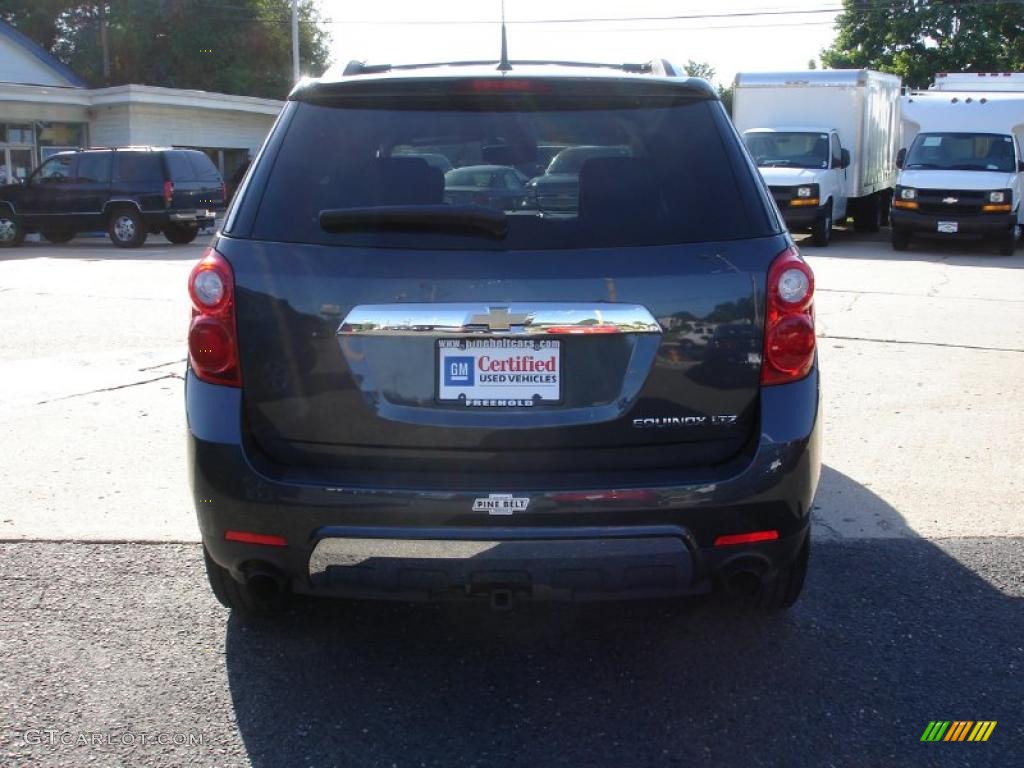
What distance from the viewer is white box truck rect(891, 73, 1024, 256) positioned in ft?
61.6

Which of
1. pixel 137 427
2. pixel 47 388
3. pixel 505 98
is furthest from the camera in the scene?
pixel 47 388

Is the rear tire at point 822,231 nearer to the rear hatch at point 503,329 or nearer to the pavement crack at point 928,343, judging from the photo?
the pavement crack at point 928,343

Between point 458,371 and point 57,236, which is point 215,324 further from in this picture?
point 57,236

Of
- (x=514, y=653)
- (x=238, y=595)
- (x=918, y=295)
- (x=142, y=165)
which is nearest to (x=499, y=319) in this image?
(x=514, y=653)

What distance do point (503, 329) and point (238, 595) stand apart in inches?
54.3

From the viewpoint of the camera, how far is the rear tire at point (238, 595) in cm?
358

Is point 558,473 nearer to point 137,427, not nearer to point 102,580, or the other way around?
point 102,580

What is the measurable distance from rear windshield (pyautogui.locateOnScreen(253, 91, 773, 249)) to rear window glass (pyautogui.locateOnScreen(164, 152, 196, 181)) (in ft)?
63.9

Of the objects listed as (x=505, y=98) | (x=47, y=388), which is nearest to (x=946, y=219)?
(x=47, y=388)

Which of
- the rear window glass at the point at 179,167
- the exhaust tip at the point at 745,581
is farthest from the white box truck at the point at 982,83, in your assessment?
the exhaust tip at the point at 745,581

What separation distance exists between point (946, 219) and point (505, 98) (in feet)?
57.5

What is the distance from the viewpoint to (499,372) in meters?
3.03

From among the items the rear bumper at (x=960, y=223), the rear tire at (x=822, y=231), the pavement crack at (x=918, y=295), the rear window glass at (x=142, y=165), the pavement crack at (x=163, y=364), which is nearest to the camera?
the pavement crack at (x=163, y=364)

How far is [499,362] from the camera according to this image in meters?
3.03
